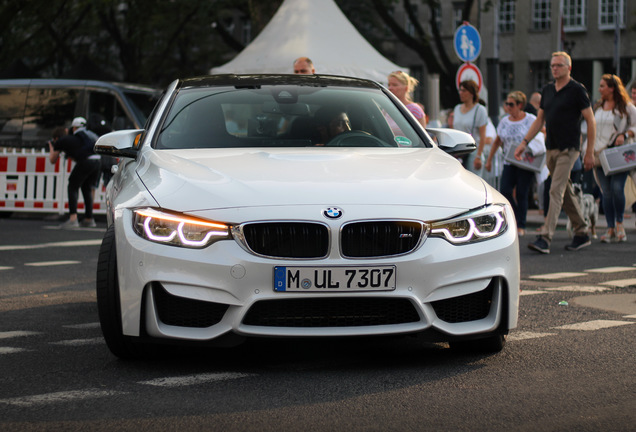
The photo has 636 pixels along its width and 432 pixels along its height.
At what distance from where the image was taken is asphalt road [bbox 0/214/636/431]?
456 cm

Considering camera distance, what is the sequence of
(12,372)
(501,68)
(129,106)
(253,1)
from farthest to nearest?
(501,68) < (253,1) < (129,106) < (12,372)

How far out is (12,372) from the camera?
5.62 m

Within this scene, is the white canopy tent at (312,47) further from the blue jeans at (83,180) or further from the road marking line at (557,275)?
the road marking line at (557,275)

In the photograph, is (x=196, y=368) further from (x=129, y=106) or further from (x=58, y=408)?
(x=129, y=106)

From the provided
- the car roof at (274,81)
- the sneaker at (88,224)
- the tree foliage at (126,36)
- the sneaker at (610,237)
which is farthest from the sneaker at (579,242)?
the tree foliage at (126,36)

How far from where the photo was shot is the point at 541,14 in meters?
56.9

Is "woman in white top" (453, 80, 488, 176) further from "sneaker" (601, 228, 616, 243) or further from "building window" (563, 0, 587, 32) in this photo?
"building window" (563, 0, 587, 32)

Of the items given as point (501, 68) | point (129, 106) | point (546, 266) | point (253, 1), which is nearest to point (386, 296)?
point (546, 266)

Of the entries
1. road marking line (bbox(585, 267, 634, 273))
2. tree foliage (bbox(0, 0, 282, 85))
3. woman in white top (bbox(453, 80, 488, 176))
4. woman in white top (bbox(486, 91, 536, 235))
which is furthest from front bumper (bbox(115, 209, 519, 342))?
tree foliage (bbox(0, 0, 282, 85))

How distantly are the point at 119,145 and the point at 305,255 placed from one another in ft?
6.69

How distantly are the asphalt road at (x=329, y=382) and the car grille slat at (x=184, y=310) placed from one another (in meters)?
0.24

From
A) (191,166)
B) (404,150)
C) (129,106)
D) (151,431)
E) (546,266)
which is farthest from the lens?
(129,106)

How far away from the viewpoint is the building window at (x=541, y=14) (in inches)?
2232

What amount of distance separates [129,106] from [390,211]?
1572cm
